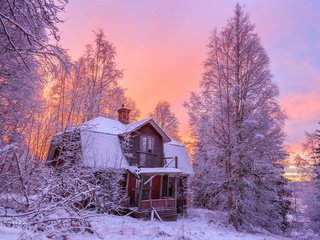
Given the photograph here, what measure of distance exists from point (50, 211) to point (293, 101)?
22078 millimetres

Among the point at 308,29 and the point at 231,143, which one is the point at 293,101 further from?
the point at 231,143

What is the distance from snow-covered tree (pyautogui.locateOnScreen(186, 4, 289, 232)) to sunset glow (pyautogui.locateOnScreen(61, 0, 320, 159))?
88 cm

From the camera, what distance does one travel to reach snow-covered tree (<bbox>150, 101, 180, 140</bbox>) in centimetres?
3066

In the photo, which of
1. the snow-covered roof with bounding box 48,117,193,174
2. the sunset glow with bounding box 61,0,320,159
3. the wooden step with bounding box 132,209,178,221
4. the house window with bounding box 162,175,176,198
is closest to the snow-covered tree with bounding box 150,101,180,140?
the sunset glow with bounding box 61,0,320,159

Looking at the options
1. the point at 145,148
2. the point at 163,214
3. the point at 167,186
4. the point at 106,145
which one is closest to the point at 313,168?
the point at 167,186

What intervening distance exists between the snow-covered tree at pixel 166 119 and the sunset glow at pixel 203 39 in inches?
364

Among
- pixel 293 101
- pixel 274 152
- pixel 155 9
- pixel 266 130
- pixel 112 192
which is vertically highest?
pixel 155 9

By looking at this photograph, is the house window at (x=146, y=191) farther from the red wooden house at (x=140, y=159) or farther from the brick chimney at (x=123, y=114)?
the brick chimney at (x=123, y=114)

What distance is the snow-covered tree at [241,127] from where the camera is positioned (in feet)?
44.5

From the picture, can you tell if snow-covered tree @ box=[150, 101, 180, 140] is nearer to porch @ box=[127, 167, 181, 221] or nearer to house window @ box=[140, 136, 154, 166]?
house window @ box=[140, 136, 154, 166]

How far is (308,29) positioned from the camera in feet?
58.2

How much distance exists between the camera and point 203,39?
16.1 meters

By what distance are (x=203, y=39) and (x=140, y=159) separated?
9.15 m

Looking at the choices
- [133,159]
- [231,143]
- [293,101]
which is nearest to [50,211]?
[231,143]
